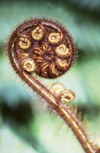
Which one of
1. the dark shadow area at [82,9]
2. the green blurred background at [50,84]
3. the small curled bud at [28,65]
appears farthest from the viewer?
the dark shadow area at [82,9]

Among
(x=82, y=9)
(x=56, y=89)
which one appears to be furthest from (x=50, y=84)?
(x=82, y=9)

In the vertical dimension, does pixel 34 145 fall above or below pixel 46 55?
below

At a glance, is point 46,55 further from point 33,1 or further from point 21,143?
point 33,1

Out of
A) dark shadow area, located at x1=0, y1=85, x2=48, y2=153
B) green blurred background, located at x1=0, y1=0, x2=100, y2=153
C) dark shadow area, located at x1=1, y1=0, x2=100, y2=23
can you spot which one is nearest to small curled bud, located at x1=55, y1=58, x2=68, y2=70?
green blurred background, located at x1=0, y1=0, x2=100, y2=153

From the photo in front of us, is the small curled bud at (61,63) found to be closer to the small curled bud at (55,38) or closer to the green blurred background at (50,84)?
the small curled bud at (55,38)

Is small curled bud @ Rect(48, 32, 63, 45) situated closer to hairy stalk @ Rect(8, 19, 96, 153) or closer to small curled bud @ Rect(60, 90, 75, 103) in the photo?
hairy stalk @ Rect(8, 19, 96, 153)

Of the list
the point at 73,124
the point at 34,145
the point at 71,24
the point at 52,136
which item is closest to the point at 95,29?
the point at 71,24

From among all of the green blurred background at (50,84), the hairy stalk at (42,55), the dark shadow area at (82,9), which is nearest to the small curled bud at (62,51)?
the hairy stalk at (42,55)
